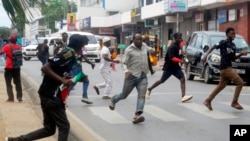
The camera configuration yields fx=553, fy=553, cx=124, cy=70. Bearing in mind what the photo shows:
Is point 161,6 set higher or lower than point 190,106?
higher

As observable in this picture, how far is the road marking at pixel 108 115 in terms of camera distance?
1096cm

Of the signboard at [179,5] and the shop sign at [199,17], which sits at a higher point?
the signboard at [179,5]

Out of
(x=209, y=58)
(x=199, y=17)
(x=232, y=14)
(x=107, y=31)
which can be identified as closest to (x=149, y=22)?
(x=199, y=17)

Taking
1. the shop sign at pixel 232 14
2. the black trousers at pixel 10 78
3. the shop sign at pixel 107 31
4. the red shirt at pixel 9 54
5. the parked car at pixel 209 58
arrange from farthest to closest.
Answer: the shop sign at pixel 107 31
the shop sign at pixel 232 14
the parked car at pixel 209 58
the black trousers at pixel 10 78
the red shirt at pixel 9 54

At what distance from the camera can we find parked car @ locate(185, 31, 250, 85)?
1883 centimetres

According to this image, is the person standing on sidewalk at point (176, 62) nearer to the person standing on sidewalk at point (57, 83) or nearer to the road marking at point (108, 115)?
the road marking at point (108, 115)

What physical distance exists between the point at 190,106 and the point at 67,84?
689 cm

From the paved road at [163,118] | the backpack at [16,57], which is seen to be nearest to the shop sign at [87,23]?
the paved road at [163,118]

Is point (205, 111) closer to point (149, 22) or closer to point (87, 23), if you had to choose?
point (149, 22)

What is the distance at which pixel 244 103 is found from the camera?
1375cm

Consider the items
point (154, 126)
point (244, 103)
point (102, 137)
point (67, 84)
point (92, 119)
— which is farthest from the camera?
point (244, 103)

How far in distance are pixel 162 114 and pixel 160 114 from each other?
43mm

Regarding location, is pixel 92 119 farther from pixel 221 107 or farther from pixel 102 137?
pixel 221 107

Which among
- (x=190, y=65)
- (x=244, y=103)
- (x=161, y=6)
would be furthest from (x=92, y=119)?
(x=161, y=6)
